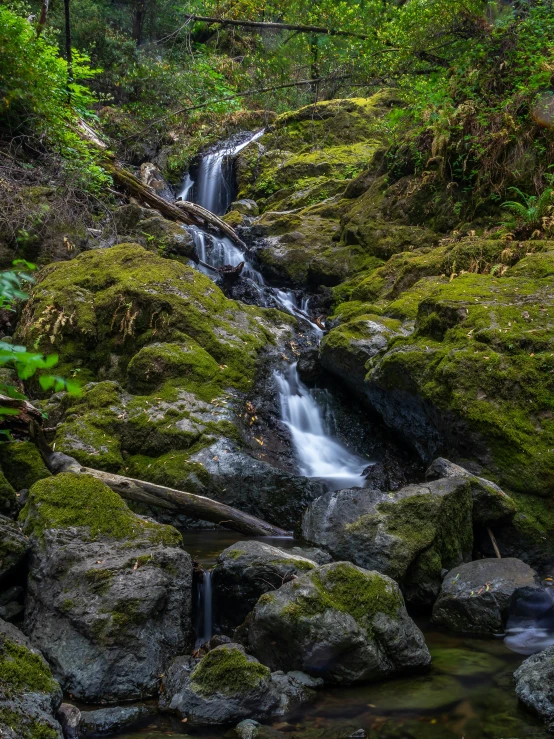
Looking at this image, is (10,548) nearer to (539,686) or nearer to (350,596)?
(350,596)

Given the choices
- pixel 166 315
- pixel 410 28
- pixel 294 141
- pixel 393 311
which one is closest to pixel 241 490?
pixel 166 315

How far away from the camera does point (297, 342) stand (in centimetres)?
920

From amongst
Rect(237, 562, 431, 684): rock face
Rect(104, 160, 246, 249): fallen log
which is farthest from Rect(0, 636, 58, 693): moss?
Rect(104, 160, 246, 249): fallen log

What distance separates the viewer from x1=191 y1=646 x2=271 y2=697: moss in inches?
125

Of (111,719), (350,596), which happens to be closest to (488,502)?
(350,596)

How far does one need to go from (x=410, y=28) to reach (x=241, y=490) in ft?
27.6

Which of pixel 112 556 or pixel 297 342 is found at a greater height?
pixel 297 342

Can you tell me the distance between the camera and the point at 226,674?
10.5 feet

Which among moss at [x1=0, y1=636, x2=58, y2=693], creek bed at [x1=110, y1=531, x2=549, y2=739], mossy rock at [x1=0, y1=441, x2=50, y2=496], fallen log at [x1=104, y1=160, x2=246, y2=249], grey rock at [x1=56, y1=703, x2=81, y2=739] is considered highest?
fallen log at [x1=104, y1=160, x2=246, y2=249]

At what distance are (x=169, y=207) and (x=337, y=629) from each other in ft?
36.9

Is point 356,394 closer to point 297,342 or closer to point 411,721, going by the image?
point 297,342

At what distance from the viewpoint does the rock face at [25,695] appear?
2.48m

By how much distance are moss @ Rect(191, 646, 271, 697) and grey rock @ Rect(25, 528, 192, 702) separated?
1.29ft

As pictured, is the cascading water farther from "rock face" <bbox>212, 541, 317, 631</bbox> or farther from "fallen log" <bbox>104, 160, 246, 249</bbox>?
"rock face" <bbox>212, 541, 317, 631</bbox>
